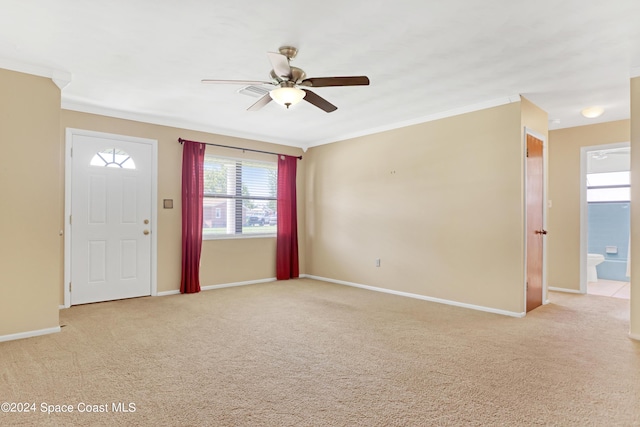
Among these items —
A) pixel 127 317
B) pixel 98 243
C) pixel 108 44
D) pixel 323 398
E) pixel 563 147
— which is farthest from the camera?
pixel 563 147

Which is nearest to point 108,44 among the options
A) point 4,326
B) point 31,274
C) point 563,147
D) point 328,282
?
point 31,274

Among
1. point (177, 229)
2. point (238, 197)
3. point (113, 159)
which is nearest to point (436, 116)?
point (238, 197)

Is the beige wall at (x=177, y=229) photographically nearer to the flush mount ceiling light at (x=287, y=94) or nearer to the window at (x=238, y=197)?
the window at (x=238, y=197)

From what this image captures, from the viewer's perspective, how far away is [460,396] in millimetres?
2262

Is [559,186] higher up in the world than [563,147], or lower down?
lower down

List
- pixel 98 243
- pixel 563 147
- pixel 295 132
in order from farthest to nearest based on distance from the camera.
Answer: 1. pixel 295 132
2. pixel 563 147
3. pixel 98 243

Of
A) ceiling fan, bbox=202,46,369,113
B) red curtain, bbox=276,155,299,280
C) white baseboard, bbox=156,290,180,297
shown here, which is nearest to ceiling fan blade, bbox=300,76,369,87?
ceiling fan, bbox=202,46,369,113

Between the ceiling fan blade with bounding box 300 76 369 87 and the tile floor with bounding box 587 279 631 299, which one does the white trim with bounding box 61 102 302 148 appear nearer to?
the ceiling fan blade with bounding box 300 76 369 87

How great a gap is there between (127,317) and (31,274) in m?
1.01

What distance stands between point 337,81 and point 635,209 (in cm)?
297

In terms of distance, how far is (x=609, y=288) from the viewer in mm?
5789

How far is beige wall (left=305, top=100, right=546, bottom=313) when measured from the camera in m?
4.18

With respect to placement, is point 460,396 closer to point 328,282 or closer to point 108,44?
point 108,44

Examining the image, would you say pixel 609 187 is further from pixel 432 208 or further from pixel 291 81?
pixel 291 81
